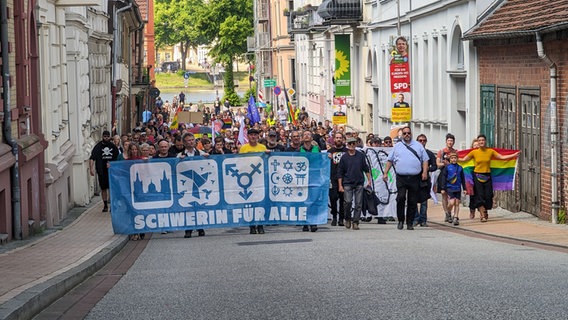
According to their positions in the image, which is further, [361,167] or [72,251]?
[361,167]

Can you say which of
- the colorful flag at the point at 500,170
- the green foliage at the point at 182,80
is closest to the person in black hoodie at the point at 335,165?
the colorful flag at the point at 500,170

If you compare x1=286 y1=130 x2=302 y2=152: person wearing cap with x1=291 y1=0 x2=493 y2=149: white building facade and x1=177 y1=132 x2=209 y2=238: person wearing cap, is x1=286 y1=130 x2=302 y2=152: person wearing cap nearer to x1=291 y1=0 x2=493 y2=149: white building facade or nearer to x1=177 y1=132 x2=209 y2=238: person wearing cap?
x1=177 y1=132 x2=209 y2=238: person wearing cap

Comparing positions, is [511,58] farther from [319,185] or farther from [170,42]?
[170,42]

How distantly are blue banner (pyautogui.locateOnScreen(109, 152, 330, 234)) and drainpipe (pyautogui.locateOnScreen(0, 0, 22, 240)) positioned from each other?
210 centimetres

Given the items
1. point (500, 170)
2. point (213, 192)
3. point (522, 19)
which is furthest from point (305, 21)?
point (213, 192)

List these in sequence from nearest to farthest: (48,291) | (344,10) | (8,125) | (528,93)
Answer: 1. (48,291)
2. (8,125)
3. (528,93)
4. (344,10)

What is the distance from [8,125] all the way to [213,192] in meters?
3.89

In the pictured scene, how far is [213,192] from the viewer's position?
2197 cm

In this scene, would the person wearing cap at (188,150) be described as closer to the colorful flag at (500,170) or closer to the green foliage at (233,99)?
the colorful flag at (500,170)

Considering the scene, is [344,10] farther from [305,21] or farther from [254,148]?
[254,148]

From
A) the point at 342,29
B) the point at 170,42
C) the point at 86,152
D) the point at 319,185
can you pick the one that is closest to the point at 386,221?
the point at 319,185

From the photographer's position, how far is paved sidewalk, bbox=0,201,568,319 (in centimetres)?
1198

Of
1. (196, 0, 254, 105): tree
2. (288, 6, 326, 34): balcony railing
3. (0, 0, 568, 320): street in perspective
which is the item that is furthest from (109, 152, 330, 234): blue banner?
(196, 0, 254, 105): tree

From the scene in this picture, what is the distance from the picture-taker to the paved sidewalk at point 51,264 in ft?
38.0
